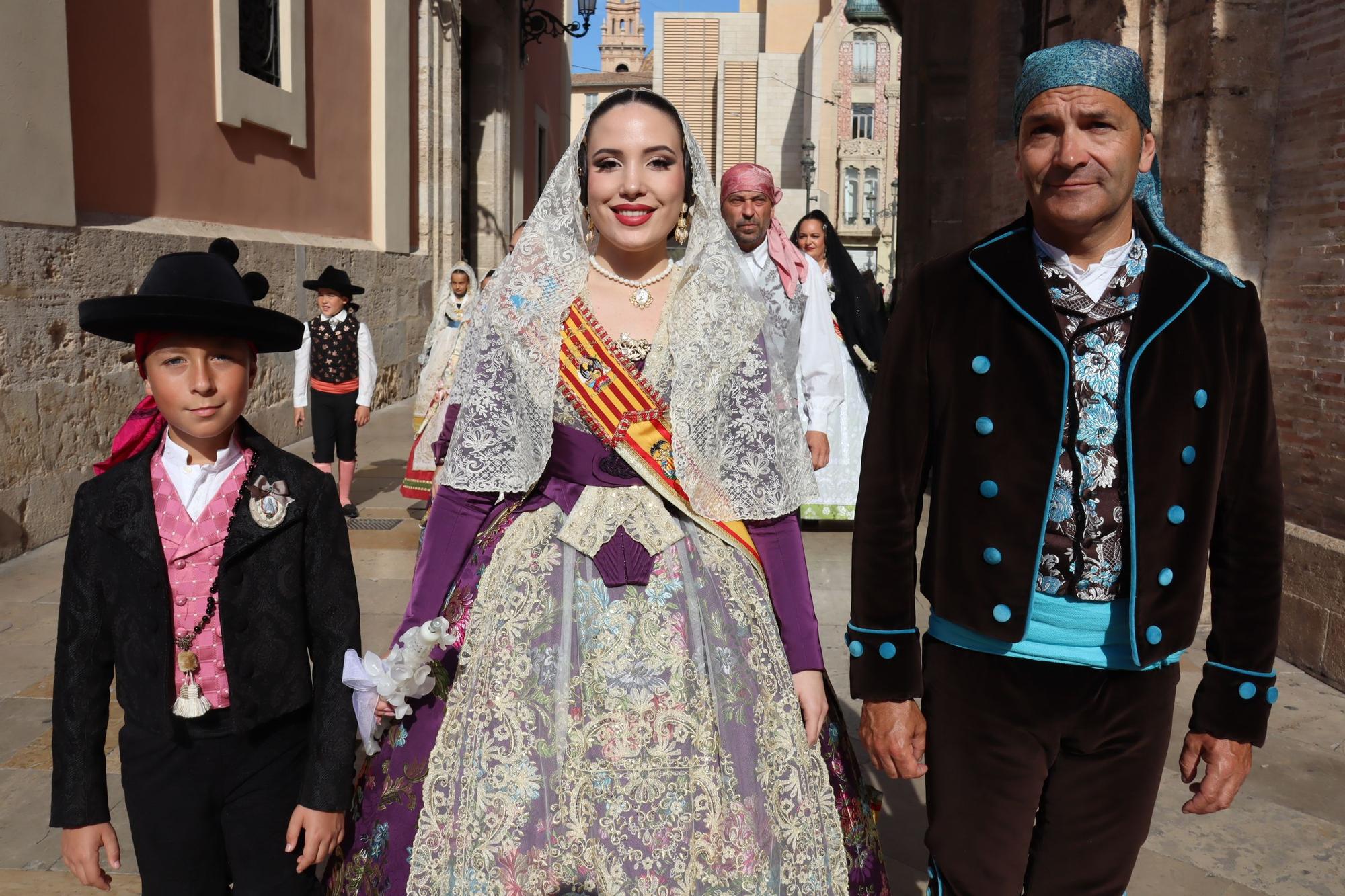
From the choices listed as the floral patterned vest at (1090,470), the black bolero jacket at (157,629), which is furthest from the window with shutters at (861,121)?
the black bolero jacket at (157,629)

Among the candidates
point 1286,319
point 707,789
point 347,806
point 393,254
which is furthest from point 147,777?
point 393,254

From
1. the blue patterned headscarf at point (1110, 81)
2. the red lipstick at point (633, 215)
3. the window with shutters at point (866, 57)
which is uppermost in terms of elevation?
the window with shutters at point (866, 57)

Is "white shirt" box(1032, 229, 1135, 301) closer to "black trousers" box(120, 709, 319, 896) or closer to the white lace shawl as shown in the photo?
"black trousers" box(120, 709, 319, 896)

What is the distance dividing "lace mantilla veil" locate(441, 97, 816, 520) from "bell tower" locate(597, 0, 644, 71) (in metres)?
90.7

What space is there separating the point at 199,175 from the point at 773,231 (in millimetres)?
4897

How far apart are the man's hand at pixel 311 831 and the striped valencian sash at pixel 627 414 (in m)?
0.90

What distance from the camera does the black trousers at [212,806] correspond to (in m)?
2.00

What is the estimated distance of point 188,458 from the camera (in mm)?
2082

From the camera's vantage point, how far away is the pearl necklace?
2.45 m

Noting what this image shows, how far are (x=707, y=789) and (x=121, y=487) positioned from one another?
3.96 feet

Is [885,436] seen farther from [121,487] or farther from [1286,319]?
[1286,319]

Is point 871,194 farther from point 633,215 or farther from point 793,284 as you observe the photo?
point 633,215

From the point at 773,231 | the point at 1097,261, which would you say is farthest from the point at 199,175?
the point at 1097,261

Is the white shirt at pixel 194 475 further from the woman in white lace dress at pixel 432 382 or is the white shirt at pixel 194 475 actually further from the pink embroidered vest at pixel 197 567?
the woman in white lace dress at pixel 432 382
